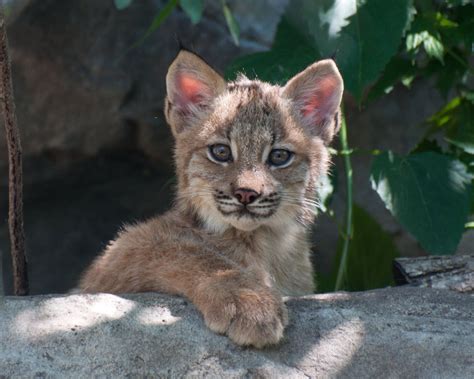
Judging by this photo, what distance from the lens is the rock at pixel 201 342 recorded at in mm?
3537

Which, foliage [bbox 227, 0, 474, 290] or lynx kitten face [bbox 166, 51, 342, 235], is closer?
lynx kitten face [bbox 166, 51, 342, 235]

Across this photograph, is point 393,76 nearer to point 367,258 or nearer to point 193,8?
point 367,258

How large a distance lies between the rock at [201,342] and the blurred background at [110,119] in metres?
2.74

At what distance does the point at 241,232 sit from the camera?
4887mm

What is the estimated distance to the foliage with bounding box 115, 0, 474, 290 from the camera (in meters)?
5.03

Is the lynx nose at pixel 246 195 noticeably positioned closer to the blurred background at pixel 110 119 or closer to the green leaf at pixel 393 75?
the green leaf at pixel 393 75

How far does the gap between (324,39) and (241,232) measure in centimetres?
123

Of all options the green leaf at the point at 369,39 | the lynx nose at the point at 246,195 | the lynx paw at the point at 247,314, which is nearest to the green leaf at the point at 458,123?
the green leaf at the point at 369,39

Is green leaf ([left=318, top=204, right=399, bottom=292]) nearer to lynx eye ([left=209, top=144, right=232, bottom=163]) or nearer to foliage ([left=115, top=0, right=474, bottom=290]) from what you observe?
foliage ([left=115, top=0, right=474, bottom=290])

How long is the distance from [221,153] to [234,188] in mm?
354

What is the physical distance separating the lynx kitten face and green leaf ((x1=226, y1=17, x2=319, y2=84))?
24cm

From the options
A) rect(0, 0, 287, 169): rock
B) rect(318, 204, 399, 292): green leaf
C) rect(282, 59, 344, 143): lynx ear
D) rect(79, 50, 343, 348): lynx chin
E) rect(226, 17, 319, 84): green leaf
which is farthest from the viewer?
rect(0, 0, 287, 169): rock

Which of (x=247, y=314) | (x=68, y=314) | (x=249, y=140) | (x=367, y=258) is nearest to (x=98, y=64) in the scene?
(x=367, y=258)

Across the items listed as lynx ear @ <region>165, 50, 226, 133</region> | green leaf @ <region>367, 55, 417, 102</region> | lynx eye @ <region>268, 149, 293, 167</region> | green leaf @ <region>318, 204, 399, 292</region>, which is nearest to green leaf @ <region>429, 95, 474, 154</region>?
green leaf @ <region>367, 55, 417, 102</region>
